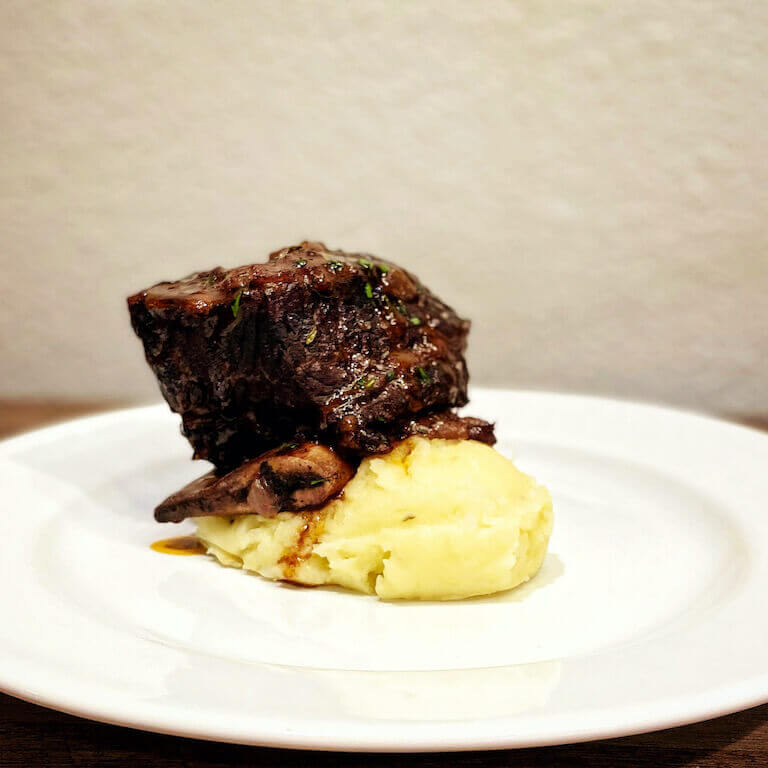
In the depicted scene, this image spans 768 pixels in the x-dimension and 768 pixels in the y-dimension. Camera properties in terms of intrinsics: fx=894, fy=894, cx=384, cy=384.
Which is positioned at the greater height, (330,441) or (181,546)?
(330,441)

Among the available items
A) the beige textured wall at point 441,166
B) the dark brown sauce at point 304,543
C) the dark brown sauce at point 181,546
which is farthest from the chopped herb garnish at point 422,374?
the beige textured wall at point 441,166

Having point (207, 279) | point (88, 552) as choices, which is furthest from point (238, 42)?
point (88, 552)

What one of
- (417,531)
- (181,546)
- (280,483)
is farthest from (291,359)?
(181,546)

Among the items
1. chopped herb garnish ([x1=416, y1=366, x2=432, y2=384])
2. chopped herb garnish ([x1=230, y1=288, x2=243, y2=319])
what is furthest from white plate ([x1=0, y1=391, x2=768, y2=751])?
chopped herb garnish ([x1=230, y1=288, x2=243, y2=319])

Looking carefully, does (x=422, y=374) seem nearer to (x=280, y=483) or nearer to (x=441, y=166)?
(x=280, y=483)

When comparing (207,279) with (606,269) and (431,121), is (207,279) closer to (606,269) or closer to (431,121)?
(431,121)

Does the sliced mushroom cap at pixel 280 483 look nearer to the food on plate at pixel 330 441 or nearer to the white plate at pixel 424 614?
the food on plate at pixel 330 441
